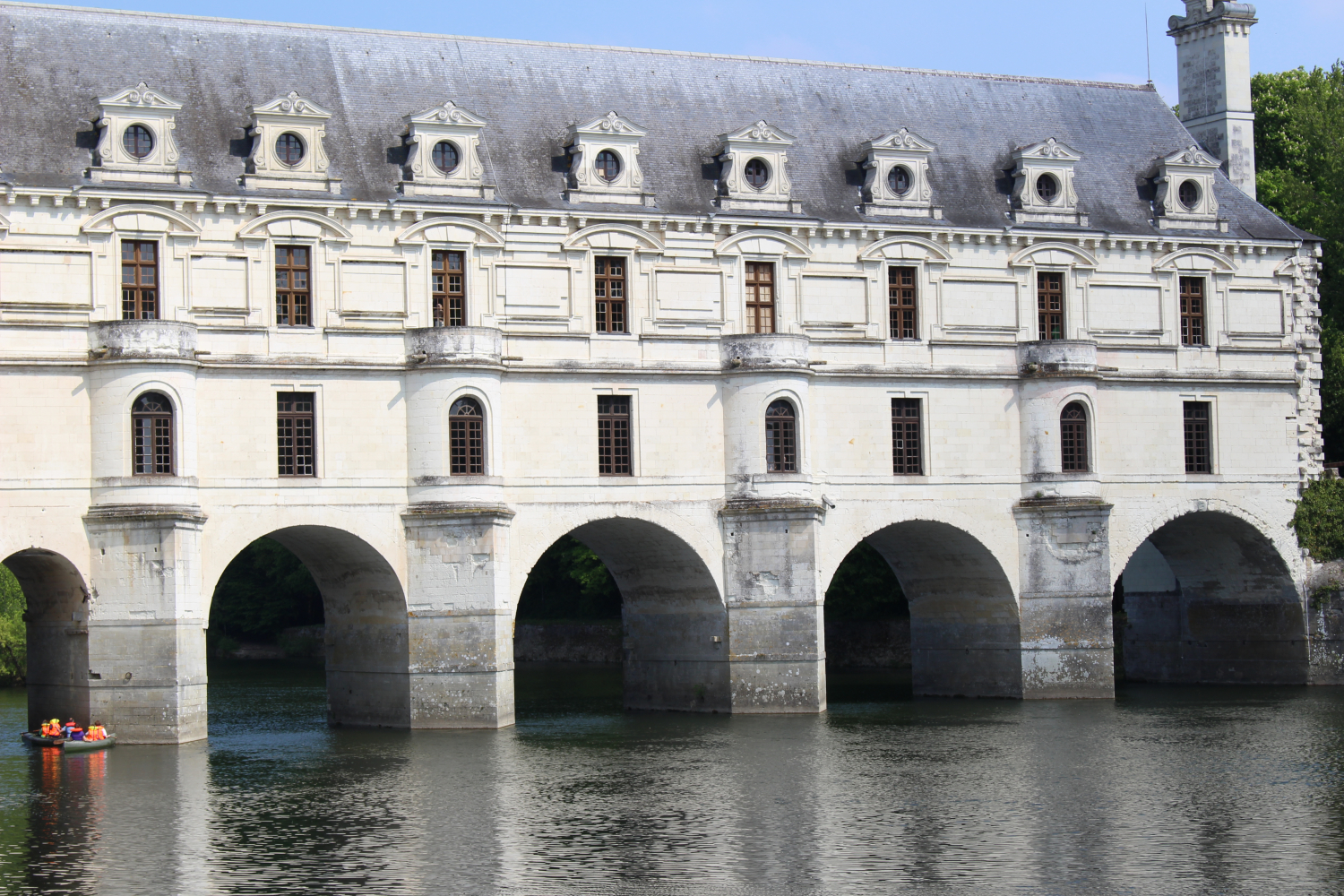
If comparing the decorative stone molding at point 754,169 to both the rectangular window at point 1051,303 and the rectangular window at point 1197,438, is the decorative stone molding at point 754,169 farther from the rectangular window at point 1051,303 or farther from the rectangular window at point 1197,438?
the rectangular window at point 1197,438

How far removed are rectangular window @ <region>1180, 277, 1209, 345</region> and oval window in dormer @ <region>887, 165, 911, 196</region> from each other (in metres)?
8.35

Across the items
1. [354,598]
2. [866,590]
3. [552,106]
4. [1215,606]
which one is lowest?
[1215,606]

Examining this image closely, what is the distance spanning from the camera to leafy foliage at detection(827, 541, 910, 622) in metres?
65.1

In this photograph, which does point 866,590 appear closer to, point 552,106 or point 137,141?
point 552,106

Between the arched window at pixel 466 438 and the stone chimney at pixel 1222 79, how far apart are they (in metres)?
24.2

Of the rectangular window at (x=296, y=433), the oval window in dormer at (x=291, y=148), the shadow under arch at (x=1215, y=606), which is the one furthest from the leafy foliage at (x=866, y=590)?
the oval window in dormer at (x=291, y=148)

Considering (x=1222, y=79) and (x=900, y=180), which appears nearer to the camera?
(x=900, y=180)

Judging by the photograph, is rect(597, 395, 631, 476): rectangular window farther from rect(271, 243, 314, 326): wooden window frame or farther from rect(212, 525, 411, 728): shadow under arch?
rect(271, 243, 314, 326): wooden window frame

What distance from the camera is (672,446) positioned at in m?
45.1

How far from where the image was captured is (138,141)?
41438mm

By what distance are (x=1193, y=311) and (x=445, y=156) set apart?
20.7 meters

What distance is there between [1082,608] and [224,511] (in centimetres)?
2123

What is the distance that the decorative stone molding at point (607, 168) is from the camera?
45094 mm

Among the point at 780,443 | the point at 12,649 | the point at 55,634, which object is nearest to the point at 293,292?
the point at 55,634
